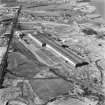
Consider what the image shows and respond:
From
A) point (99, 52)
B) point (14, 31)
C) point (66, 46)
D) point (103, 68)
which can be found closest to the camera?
point (103, 68)

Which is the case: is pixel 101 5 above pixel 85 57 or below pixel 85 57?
above

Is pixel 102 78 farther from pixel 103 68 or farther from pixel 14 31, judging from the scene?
pixel 14 31

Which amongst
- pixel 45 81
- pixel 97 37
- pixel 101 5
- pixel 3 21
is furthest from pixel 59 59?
pixel 101 5

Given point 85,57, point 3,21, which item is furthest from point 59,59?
point 3,21

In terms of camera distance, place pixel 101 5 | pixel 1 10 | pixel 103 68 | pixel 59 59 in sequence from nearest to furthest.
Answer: pixel 103 68 → pixel 59 59 → pixel 1 10 → pixel 101 5

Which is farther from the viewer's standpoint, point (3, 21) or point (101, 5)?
point (101, 5)

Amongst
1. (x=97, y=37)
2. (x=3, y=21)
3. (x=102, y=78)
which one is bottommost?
(x=102, y=78)
